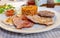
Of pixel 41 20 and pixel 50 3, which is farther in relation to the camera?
pixel 50 3

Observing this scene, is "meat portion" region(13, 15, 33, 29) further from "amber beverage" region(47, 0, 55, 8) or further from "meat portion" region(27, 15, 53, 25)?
"amber beverage" region(47, 0, 55, 8)

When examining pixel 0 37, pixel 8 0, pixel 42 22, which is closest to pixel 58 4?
pixel 8 0

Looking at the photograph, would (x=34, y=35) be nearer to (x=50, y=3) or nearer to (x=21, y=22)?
(x=21, y=22)

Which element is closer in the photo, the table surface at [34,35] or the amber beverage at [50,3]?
the table surface at [34,35]

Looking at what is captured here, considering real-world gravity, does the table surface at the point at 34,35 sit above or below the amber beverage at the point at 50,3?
below

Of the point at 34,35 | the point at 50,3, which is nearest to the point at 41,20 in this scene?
the point at 34,35

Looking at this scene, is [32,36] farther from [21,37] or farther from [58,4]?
[58,4]

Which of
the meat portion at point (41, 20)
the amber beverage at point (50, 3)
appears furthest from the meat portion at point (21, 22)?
the amber beverage at point (50, 3)

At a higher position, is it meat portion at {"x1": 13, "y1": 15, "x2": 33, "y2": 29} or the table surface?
meat portion at {"x1": 13, "y1": 15, "x2": 33, "y2": 29}

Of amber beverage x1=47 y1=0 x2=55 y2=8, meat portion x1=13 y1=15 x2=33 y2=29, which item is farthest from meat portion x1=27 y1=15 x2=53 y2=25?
amber beverage x1=47 y1=0 x2=55 y2=8

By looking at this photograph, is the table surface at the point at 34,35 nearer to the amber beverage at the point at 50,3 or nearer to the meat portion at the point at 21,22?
the meat portion at the point at 21,22

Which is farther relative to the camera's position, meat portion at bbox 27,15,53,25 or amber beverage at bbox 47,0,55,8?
amber beverage at bbox 47,0,55,8
